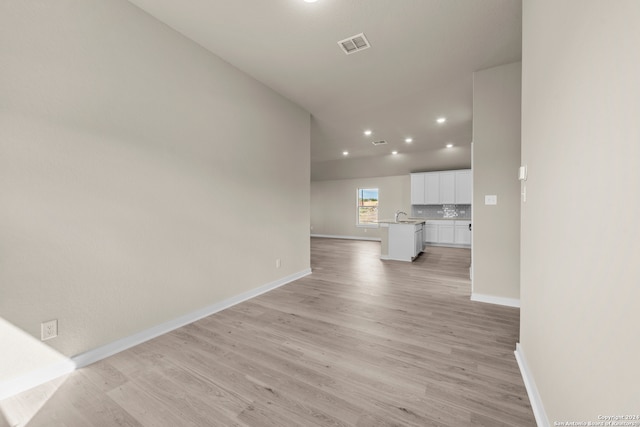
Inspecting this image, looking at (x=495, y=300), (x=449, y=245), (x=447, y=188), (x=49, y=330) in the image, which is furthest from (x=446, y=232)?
(x=49, y=330)

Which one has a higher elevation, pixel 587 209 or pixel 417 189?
pixel 417 189

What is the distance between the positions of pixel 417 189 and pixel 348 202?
2697 millimetres

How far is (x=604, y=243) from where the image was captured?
2.35 ft

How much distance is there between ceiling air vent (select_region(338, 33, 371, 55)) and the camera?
2455 millimetres

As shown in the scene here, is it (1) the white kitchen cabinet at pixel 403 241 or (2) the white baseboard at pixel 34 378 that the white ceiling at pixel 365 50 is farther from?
(2) the white baseboard at pixel 34 378

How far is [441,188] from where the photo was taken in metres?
7.61

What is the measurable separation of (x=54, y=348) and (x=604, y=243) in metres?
2.91

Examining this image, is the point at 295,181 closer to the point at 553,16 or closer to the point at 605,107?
the point at 553,16

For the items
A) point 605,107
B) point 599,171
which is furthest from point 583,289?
point 605,107

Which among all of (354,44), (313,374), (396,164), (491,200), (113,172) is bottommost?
(313,374)

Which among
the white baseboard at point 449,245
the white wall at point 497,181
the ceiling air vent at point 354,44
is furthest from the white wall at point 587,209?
the white baseboard at point 449,245

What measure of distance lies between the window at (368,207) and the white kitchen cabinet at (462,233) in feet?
8.91

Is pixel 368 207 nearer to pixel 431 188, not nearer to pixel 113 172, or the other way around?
pixel 431 188

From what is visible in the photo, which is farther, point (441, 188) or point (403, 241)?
point (441, 188)
